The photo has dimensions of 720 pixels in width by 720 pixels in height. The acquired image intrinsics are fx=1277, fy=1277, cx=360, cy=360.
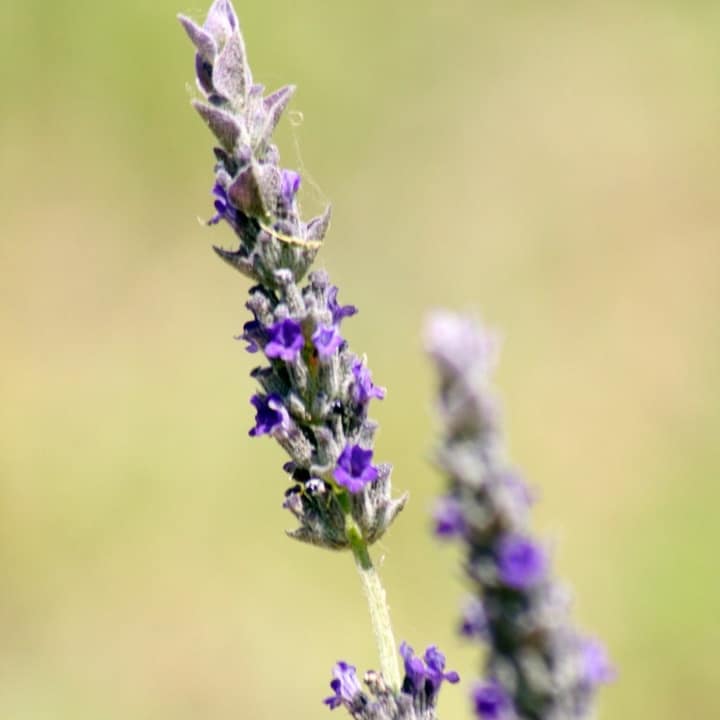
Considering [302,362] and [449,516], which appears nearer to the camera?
[449,516]

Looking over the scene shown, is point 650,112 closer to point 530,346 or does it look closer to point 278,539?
point 530,346

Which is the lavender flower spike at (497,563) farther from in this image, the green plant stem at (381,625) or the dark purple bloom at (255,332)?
the dark purple bloom at (255,332)

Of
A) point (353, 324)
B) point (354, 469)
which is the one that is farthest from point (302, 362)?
point (353, 324)

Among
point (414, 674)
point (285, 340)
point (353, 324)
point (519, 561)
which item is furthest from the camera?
point (353, 324)

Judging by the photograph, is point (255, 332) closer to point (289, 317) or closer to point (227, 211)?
point (289, 317)

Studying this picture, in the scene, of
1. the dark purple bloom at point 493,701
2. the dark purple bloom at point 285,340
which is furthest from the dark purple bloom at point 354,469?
the dark purple bloom at point 493,701

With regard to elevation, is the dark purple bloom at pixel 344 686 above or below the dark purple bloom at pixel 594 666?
above

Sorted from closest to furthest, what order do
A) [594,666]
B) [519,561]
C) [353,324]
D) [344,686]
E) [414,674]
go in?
[519,561] → [594,666] → [414,674] → [344,686] → [353,324]
